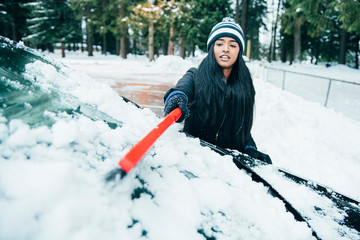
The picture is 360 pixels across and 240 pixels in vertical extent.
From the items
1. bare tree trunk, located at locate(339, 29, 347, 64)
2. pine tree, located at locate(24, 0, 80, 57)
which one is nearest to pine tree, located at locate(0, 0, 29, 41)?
pine tree, located at locate(24, 0, 80, 57)

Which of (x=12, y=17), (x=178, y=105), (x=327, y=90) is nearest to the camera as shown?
(x=178, y=105)

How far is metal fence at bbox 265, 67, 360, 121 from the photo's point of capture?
633 centimetres

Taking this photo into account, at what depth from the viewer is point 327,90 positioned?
7.48 m

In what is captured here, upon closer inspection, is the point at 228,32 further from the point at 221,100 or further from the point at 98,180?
the point at 98,180

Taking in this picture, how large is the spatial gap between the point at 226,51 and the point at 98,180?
1.86m

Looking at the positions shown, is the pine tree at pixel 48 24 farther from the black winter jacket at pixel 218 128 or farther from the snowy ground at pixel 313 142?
the black winter jacket at pixel 218 128

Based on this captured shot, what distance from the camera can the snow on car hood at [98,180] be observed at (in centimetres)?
58

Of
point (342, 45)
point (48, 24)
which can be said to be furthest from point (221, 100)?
point (48, 24)

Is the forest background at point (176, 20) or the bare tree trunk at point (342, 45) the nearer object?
the forest background at point (176, 20)

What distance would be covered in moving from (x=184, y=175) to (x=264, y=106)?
5759 mm

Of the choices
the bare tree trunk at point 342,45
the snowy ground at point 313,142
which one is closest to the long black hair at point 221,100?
the snowy ground at point 313,142

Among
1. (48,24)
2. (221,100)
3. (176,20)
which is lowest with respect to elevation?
(221,100)

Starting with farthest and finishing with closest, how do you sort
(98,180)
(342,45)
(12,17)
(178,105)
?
(342,45) → (12,17) → (178,105) → (98,180)

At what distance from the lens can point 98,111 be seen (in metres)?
1.30
